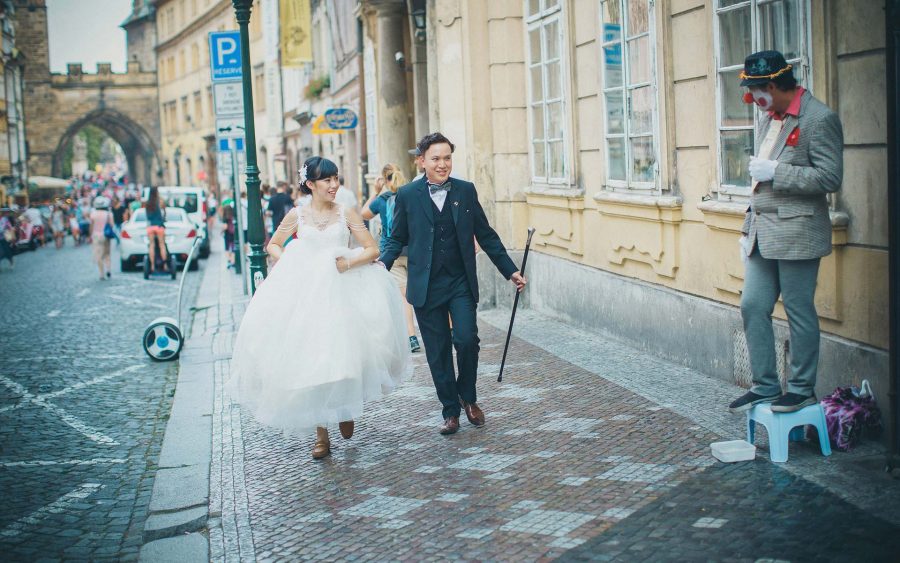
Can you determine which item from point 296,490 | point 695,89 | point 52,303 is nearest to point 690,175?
point 695,89

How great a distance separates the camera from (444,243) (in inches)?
291

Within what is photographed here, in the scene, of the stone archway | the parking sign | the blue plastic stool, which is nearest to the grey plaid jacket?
the blue plastic stool

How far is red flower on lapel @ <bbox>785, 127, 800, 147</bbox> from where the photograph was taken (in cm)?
597

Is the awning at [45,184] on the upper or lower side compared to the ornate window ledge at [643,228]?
upper

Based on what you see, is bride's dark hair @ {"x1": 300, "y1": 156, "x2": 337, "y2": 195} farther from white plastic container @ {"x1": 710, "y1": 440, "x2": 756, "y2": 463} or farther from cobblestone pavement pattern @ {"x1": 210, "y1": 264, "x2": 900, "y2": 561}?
white plastic container @ {"x1": 710, "y1": 440, "x2": 756, "y2": 463}

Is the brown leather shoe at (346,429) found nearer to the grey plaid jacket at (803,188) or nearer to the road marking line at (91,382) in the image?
the grey plaid jacket at (803,188)

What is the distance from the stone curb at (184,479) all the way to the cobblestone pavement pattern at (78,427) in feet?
0.32

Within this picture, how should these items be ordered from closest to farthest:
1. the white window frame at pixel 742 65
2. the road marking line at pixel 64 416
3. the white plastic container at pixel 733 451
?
the white plastic container at pixel 733 451
the white window frame at pixel 742 65
the road marking line at pixel 64 416

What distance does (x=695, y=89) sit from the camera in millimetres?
8969

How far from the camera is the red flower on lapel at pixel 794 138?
19.6ft

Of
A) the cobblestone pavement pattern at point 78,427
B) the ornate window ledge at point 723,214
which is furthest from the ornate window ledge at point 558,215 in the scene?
the cobblestone pavement pattern at point 78,427

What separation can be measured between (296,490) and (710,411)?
2765mm

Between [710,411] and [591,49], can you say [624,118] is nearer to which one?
[591,49]

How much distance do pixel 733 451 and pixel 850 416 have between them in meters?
0.67
